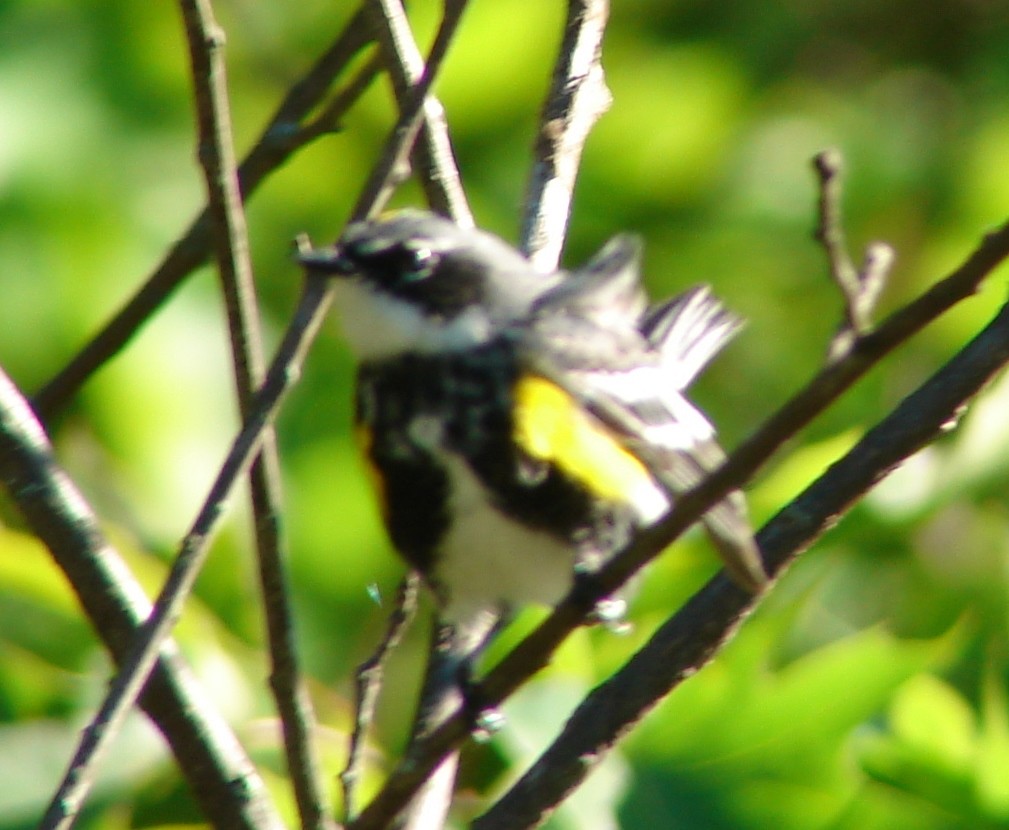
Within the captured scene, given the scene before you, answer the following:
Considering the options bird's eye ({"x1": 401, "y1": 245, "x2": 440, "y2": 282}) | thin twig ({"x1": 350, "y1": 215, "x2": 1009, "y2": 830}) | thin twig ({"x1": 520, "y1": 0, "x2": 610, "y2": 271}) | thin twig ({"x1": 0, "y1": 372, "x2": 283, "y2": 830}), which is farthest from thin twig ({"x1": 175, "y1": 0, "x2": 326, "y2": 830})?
thin twig ({"x1": 520, "y1": 0, "x2": 610, "y2": 271})

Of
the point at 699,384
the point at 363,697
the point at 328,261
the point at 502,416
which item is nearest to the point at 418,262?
the point at 328,261

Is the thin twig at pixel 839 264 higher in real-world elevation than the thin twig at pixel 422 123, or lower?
lower

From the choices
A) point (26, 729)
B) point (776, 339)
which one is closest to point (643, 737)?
point (26, 729)

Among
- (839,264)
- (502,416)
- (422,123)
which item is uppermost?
(422,123)

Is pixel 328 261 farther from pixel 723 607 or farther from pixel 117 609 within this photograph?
pixel 723 607

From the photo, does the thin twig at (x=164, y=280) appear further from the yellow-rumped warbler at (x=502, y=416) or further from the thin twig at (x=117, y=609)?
the thin twig at (x=117, y=609)

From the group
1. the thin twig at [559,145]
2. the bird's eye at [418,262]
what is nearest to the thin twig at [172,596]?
the bird's eye at [418,262]
